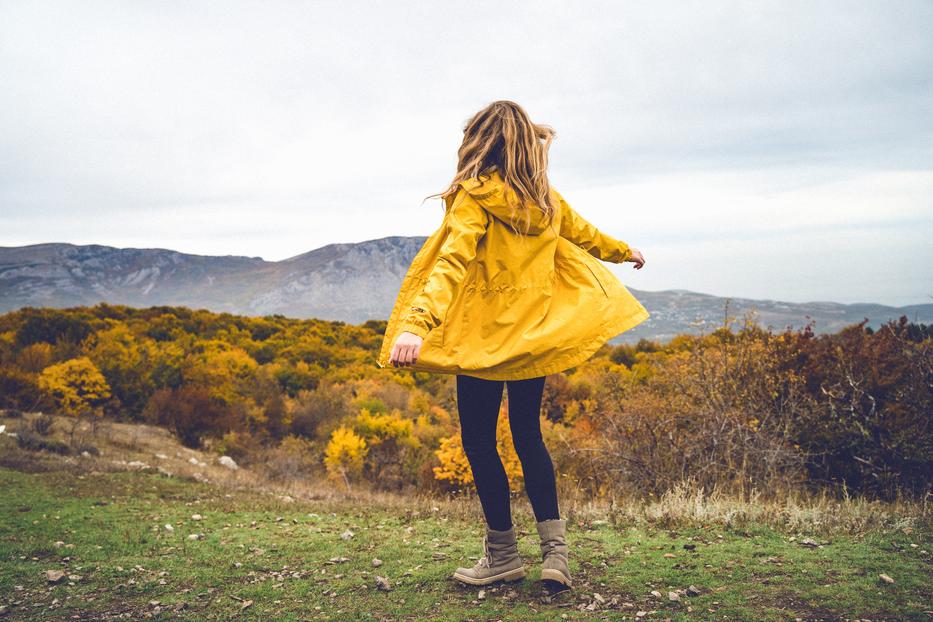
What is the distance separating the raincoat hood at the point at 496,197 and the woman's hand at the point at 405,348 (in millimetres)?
694

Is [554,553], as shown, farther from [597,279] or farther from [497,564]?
[597,279]

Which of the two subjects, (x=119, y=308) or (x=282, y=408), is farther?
(x=119, y=308)

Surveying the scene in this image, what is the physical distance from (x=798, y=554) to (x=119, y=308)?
36.6 meters

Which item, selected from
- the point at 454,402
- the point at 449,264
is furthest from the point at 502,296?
the point at 454,402

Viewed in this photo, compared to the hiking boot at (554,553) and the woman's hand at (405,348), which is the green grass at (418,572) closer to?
the hiking boot at (554,553)

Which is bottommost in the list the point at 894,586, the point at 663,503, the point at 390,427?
the point at 390,427

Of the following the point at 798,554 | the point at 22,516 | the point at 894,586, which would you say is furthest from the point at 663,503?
the point at 22,516

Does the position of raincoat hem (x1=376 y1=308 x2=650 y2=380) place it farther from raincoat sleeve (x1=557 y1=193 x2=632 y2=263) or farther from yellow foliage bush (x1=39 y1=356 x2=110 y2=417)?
yellow foliage bush (x1=39 y1=356 x2=110 y2=417)

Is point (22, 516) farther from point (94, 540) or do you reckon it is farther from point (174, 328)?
point (174, 328)

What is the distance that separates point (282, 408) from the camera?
75.6 feet

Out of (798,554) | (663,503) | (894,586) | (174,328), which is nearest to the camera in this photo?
(894,586)

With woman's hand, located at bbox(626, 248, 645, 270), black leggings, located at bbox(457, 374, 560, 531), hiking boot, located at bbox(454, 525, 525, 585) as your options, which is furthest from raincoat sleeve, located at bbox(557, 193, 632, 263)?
hiking boot, located at bbox(454, 525, 525, 585)

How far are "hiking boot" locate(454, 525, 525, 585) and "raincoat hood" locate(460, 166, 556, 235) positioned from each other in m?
1.44

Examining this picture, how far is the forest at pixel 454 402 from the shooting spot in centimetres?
753
